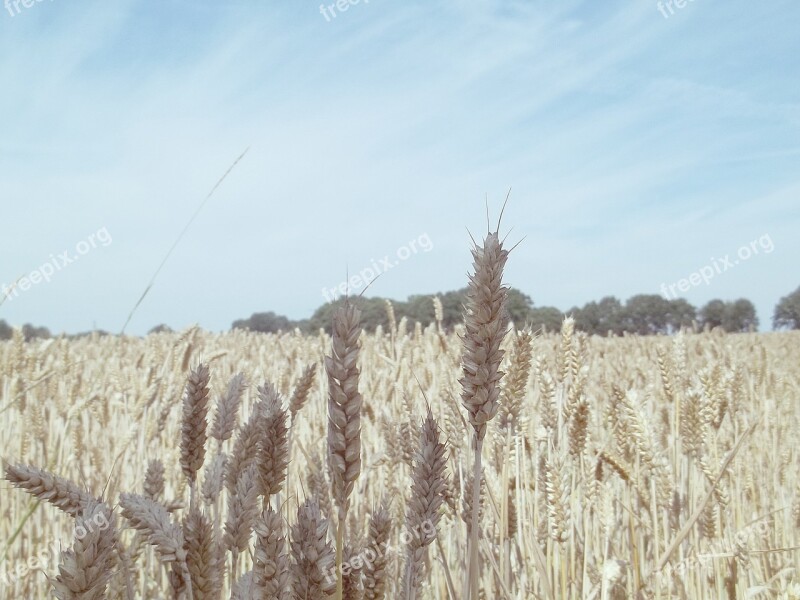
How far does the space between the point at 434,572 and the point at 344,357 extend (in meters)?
1.84

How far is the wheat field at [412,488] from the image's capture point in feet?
3.35

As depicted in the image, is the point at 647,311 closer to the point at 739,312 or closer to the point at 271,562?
the point at 739,312

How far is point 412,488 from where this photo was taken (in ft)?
3.63

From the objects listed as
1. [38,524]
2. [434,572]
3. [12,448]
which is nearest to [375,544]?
[434,572]

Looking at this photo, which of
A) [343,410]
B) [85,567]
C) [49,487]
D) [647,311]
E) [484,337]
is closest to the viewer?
[85,567]

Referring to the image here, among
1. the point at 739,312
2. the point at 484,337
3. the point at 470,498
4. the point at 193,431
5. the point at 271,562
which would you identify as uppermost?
the point at 739,312

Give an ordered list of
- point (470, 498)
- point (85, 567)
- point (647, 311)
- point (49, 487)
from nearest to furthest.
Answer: point (85, 567) → point (49, 487) → point (470, 498) → point (647, 311)

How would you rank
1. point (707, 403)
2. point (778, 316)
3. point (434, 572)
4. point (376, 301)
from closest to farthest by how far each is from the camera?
point (434, 572)
point (707, 403)
point (376, 301)
point (778, 316)

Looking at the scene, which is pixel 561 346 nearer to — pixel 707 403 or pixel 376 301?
pixel 707 403

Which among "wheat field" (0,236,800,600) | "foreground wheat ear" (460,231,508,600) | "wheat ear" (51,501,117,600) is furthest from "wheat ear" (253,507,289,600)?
"foreground wheat ear" (460,231,508,600)

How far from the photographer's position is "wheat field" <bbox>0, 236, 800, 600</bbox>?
1.02 m

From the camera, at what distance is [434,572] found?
8.29 ft

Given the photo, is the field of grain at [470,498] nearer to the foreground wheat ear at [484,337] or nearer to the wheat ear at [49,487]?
the wheat ear at [49,487]

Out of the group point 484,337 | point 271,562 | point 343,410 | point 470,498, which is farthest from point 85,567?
point 470,498
